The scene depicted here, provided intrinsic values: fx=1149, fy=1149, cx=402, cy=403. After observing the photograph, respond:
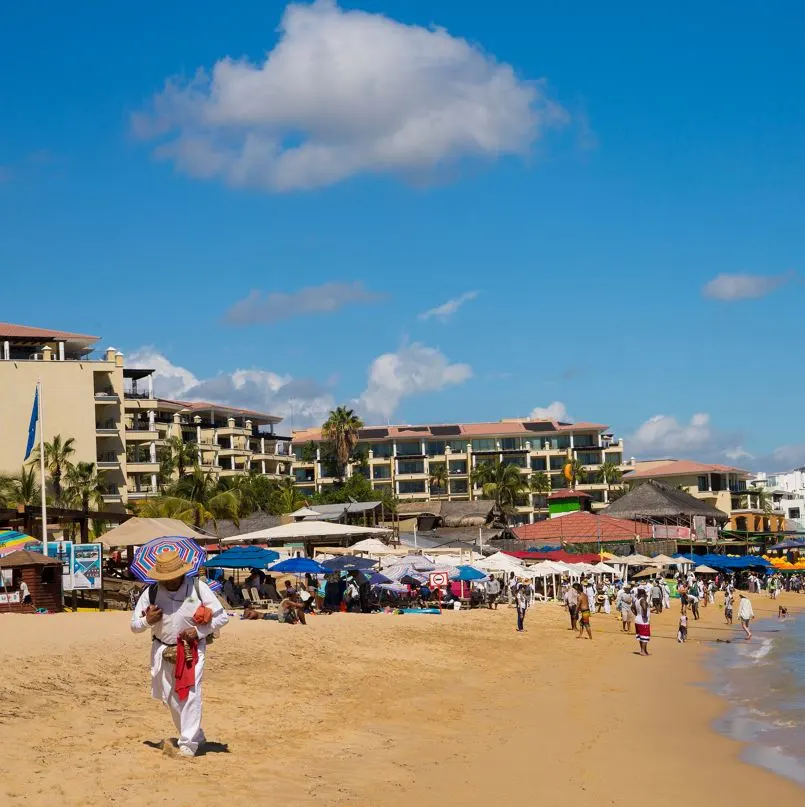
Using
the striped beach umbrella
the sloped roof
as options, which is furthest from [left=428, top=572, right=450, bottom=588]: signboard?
the sloped roof

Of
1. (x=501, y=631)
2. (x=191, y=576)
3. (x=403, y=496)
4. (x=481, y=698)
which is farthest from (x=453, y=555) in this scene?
(x=403, y=496)

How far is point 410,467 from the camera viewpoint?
116062 millimetres

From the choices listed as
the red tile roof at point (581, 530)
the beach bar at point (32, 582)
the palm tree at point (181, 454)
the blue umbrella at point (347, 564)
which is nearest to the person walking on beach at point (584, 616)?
the blue umbrella at point (347, 564)

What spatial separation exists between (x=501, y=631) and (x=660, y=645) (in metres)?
4.37

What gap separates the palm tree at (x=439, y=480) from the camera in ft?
375

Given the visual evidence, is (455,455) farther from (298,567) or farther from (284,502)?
(298,567)

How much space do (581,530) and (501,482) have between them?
52.0 meters

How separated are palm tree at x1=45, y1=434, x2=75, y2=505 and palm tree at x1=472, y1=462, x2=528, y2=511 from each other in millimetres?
52035

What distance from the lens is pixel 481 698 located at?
1822cm

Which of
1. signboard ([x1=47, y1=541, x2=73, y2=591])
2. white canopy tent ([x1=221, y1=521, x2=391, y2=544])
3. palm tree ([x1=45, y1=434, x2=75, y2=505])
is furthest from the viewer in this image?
palm tree ([x1=45, y1=434, x2=75, y2=505])

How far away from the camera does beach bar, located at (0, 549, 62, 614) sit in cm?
2342

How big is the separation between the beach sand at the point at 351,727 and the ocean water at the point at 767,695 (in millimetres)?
445

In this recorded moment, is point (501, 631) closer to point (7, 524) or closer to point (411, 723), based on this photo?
point (7, 524)

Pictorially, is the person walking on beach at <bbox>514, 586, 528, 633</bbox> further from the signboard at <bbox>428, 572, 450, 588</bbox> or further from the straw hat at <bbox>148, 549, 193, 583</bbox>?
the straw hat at <bbox>148, 549, 193, 583</bbox>
